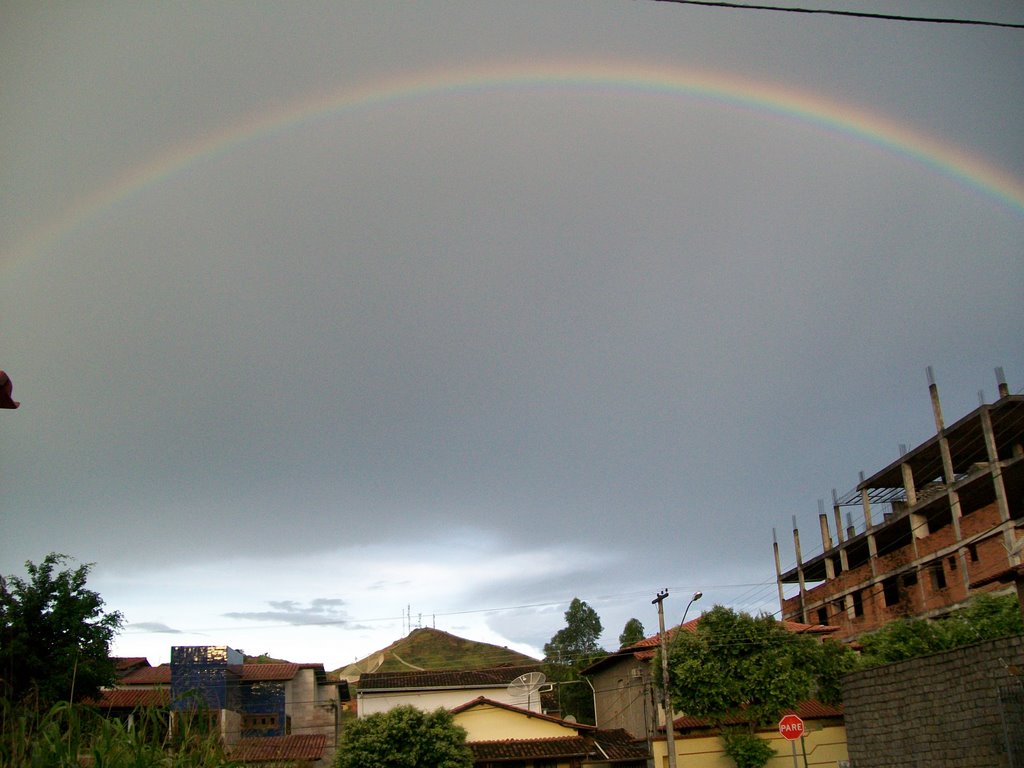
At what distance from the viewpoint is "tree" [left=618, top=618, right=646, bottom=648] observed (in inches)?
3046

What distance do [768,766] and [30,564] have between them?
39.7 m

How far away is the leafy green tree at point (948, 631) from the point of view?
35219mm

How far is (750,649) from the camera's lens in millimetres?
40250

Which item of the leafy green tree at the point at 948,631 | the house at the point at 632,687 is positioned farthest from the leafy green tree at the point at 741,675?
the leafy green tree at the point at 948,631

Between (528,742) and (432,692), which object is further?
(432,692)

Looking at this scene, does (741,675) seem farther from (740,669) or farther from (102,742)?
(102,742)

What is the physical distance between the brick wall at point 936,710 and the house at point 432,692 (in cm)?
2715

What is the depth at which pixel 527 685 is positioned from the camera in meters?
48.7

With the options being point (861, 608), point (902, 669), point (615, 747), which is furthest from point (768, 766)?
point (861, 608)

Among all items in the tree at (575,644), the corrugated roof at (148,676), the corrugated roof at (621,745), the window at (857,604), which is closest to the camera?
the corrugated roof at (621,745)

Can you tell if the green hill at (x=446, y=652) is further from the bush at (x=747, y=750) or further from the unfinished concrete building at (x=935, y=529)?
the bush at (x=747, y=750)

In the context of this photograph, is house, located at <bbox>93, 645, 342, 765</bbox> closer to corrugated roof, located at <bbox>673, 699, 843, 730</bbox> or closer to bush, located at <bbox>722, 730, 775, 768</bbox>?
corrugated roof, located at <bbox>673, 699, 843, 730</bbox>

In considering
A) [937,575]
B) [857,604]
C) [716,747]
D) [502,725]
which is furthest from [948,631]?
[857,604]

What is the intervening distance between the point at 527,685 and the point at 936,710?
31170mm
